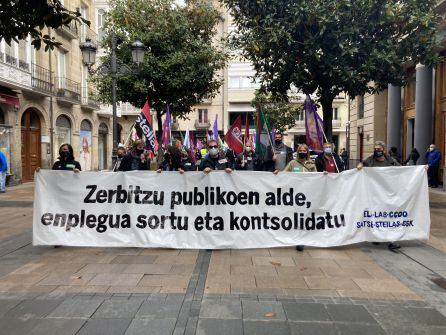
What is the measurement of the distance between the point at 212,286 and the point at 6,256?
3.50 meters

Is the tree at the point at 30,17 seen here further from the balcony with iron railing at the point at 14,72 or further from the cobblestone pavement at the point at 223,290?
the balcony with iron railing at the point at 14,72

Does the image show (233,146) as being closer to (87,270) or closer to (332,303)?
(87,270)

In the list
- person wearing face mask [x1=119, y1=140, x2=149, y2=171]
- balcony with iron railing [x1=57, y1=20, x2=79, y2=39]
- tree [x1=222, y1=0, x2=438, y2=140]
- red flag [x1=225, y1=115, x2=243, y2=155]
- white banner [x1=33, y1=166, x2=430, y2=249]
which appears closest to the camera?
white banner [x1=33, y1=166, x2=430, y2=249]

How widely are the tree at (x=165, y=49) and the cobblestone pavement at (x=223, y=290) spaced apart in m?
11.0

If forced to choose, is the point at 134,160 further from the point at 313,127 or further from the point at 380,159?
the point at 380,159

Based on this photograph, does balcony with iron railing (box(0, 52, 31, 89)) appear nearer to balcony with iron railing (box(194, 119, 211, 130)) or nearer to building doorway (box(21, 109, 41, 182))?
building doorway (box(21, 109, 41, 182))

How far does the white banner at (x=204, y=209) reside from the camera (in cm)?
641

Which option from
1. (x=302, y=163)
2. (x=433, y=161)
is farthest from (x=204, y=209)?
(x=433, y=161)

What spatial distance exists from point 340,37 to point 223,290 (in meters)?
6.80

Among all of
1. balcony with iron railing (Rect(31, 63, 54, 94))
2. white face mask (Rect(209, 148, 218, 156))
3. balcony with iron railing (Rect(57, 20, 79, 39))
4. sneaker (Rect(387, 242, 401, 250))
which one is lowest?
sneaker (Rect(387, 242, 401, 250))

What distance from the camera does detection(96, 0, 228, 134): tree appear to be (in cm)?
1645

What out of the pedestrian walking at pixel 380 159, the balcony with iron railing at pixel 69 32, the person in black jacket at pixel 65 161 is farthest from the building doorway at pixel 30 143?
the pedestrian walking at pixel 380 159

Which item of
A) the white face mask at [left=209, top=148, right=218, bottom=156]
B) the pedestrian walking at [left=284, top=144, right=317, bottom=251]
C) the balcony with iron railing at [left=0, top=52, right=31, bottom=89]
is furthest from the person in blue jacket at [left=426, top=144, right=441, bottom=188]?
the balcony with iron railing at [left=0, top=52, right=31, bottom=89]

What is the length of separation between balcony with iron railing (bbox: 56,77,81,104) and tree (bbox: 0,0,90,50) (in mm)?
18456
